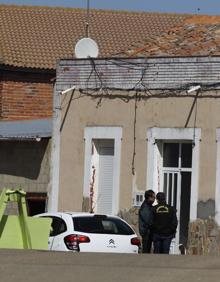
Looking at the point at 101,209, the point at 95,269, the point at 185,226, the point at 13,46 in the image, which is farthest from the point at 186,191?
the point at 13,46

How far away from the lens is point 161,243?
817 inches

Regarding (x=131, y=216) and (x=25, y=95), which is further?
(x=25, y=95)

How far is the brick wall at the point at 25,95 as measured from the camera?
36.7 meters

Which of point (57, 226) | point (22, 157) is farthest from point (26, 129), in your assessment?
point (57, 226)

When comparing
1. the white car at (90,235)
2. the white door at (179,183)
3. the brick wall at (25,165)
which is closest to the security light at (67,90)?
the brick wall at (25,165)

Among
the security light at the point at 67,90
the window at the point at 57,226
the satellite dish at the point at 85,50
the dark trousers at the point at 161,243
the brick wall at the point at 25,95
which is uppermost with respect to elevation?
the brick wall at the point at 25,95

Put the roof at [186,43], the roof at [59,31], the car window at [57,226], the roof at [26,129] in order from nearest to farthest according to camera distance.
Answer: the car window at [57,226] → the roof at [186,43] → the roof at [26,129] → the roof at [59,31]

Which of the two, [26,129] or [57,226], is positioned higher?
[26,129]

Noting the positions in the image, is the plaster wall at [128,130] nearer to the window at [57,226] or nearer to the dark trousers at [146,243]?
the dark trousers at [146,243]

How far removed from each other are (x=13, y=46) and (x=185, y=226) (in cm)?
1553

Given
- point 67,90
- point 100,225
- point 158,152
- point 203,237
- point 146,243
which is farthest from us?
point 67,90

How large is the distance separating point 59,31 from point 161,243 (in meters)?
21.1

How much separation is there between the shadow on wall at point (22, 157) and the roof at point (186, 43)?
10.9ft

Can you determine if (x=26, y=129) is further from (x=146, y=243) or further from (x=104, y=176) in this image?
(x=146, y=243)
